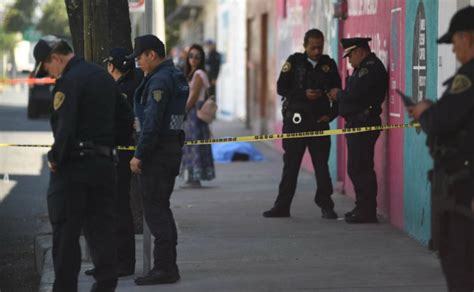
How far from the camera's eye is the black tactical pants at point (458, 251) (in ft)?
21.7

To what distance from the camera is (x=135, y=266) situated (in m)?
9.83

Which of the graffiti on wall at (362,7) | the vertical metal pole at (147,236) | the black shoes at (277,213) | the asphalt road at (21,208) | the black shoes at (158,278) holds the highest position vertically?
the graffiti on wall at (362,7)

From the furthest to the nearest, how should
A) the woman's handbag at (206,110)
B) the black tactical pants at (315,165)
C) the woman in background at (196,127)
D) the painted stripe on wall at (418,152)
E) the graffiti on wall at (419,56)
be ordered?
the woman's handbag at (206,110), the woman in background at (196,127), the black tactical pants at (315,165), the graffiti on wall at (419,56), the painted stripe on wall at (418,152)

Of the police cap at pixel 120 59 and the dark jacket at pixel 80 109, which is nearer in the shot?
the dark jacket at pixel 80 109

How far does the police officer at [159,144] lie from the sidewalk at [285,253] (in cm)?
28

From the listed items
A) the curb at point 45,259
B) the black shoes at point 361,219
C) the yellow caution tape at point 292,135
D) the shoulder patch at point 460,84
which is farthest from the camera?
the black shoes at point 361,219

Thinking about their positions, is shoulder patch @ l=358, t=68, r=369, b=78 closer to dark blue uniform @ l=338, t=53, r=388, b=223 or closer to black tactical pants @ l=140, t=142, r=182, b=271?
dark blue uniform @ l=338, t=53, r=388, b=223

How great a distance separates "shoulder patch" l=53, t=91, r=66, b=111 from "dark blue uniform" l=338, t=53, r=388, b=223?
4.65m

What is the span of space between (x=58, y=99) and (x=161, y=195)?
1638 millimetres

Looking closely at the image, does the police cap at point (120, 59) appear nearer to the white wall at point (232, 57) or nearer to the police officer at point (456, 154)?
the police officer at point (456, 154)

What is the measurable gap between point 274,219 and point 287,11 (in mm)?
8850

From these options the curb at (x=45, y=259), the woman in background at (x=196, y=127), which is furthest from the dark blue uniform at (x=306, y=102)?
the woman in background at (x=196, y=127)

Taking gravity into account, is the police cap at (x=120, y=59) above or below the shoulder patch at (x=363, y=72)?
above

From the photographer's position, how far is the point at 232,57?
113 feet
